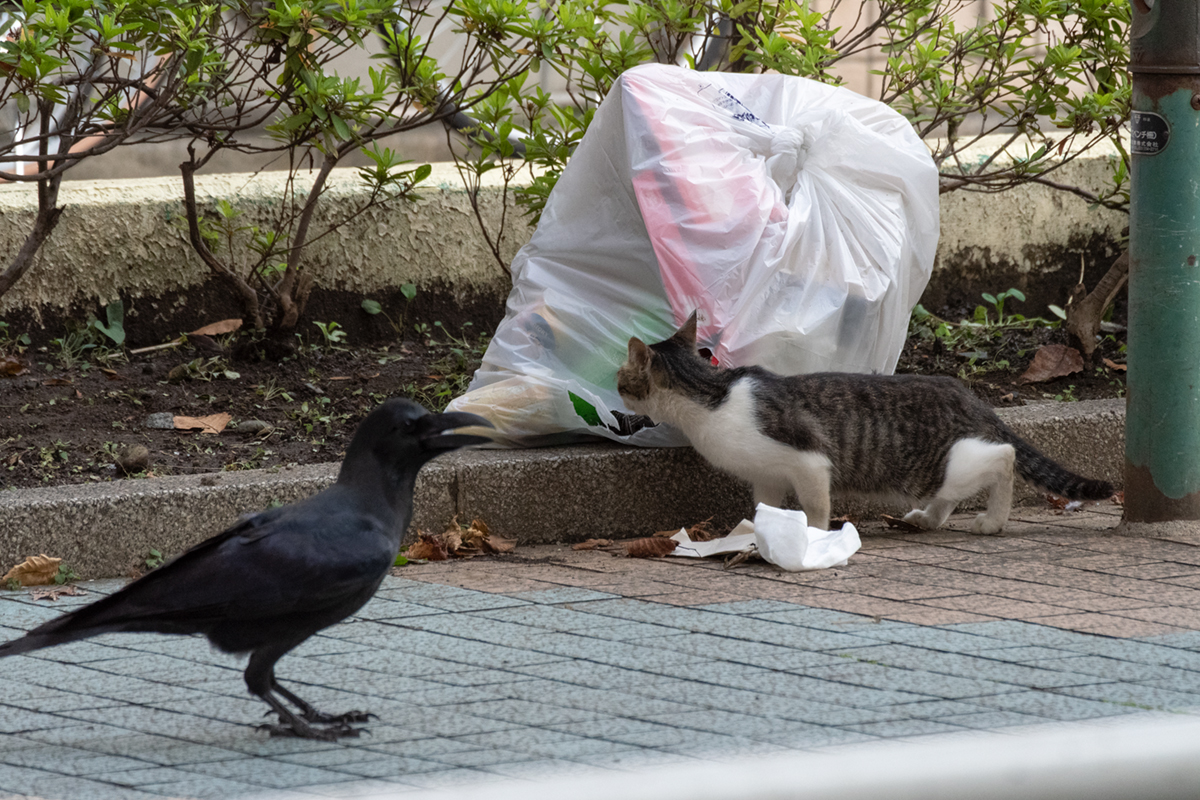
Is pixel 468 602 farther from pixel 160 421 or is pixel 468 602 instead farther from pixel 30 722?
pixel 160 421

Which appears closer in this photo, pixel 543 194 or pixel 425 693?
pixel 425 693

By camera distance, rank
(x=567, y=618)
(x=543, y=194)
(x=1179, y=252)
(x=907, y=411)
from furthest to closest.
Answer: (x=543, y=194)
(x=907, y=411)
(x=1179, y=252)
(x=567, y=618)

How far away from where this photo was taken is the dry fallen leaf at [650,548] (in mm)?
4117

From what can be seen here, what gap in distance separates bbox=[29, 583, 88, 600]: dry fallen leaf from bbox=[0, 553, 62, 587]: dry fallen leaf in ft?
0.21

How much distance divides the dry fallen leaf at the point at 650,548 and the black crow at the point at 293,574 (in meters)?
1.56

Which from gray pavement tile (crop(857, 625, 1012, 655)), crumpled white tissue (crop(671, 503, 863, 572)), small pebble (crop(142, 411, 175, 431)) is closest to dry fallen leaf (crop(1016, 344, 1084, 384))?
crumpled white tissue (crop(671, 503, 863, 572))

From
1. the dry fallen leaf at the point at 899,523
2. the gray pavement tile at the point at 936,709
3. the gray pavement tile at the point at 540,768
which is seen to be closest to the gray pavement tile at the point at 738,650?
the gray pavement tile at the point at 936,709

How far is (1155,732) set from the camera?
688 millimetres

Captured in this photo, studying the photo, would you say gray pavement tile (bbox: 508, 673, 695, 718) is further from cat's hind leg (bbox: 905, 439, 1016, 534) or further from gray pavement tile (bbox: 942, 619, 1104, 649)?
cat's hind leg (bbox: 905, 439, 1016, 534)

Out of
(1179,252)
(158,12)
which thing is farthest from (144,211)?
(1179,252)

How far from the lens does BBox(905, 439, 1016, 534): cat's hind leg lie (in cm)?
427

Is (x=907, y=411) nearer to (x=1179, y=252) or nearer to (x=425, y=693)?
(x=1179, y=252)

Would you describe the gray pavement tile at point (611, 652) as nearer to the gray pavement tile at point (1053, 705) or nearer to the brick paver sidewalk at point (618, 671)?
the brick paver sidewalk at point (618, 671)

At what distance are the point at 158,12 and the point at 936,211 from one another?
9.11 ft
